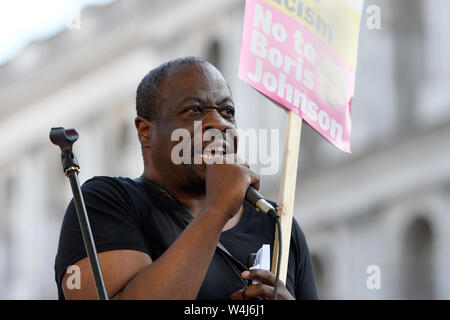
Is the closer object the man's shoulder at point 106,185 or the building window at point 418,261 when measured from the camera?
the man's shoulder at point 106,185

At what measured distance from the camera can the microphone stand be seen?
4391mm

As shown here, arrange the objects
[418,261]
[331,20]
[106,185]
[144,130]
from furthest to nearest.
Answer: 1. [418,261]
2. [331,20]
3. [144,130]
4. [106,185]

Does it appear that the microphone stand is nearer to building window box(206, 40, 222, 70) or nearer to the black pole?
the black pole

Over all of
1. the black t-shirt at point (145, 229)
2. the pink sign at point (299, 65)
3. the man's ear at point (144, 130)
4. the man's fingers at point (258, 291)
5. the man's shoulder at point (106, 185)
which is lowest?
the man's fingers at point (258, 291)

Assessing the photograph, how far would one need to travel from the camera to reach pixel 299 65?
18.1ft

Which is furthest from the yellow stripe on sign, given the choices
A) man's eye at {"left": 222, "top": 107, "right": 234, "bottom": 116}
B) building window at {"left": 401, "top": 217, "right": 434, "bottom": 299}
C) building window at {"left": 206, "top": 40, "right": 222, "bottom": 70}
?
building window at {"left": 206, "top": 40, "right": 222, "bottom": 70}

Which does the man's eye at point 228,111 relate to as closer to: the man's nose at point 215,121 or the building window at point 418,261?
the man's nose at point 215,121

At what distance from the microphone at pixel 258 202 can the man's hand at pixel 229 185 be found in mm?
30

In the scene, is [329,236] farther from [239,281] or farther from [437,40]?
[239,281]

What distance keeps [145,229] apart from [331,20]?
137 centimetres

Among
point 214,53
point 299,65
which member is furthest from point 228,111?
point 214,53

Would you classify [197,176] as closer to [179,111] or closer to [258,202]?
[179,111]

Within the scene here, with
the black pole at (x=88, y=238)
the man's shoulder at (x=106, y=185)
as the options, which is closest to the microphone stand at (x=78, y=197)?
the black pole at (x=88, y=238)

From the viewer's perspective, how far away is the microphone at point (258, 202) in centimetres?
463
